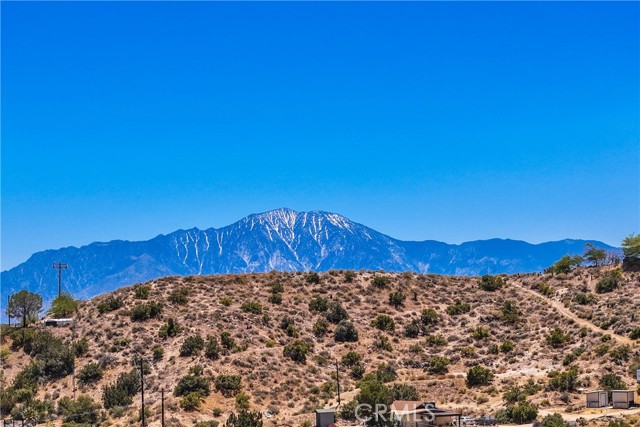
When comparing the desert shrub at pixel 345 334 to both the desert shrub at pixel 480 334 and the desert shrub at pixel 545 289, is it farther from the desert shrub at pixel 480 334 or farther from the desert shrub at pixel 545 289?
the desert shrub at pixel 545 289

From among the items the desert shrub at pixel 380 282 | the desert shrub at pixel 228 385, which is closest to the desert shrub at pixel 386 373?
the desert shrub at pixel 228 385

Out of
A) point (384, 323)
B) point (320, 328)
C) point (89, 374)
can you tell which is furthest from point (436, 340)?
point (89, 374)

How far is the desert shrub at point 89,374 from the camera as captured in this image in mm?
75812

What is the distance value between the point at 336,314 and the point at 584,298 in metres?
31.3

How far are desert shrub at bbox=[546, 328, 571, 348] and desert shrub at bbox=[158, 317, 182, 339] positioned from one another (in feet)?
139

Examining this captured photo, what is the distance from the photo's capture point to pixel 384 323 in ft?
303

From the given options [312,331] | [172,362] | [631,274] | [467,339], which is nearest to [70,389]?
[172,362]

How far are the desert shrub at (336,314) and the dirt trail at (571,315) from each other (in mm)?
26694

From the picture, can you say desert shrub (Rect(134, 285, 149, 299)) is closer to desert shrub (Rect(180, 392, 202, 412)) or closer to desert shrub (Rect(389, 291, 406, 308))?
desert shrub (Rect(180, 392, 202, 412))

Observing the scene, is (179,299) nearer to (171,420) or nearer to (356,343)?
(356,343)

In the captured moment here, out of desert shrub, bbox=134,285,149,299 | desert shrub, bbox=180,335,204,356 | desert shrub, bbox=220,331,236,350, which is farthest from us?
desert shrub, bbox=134,285,149,299

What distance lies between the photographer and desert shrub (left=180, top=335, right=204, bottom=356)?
7906 centimetres

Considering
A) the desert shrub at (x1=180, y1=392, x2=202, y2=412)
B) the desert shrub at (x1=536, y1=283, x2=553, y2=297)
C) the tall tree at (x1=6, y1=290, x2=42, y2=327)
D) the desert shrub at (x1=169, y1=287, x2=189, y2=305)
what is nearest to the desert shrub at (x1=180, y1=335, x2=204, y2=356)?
the desert shrub at (x1=180, y1=392, x2=202, y2=412)

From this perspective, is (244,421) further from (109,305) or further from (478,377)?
(109,305)
